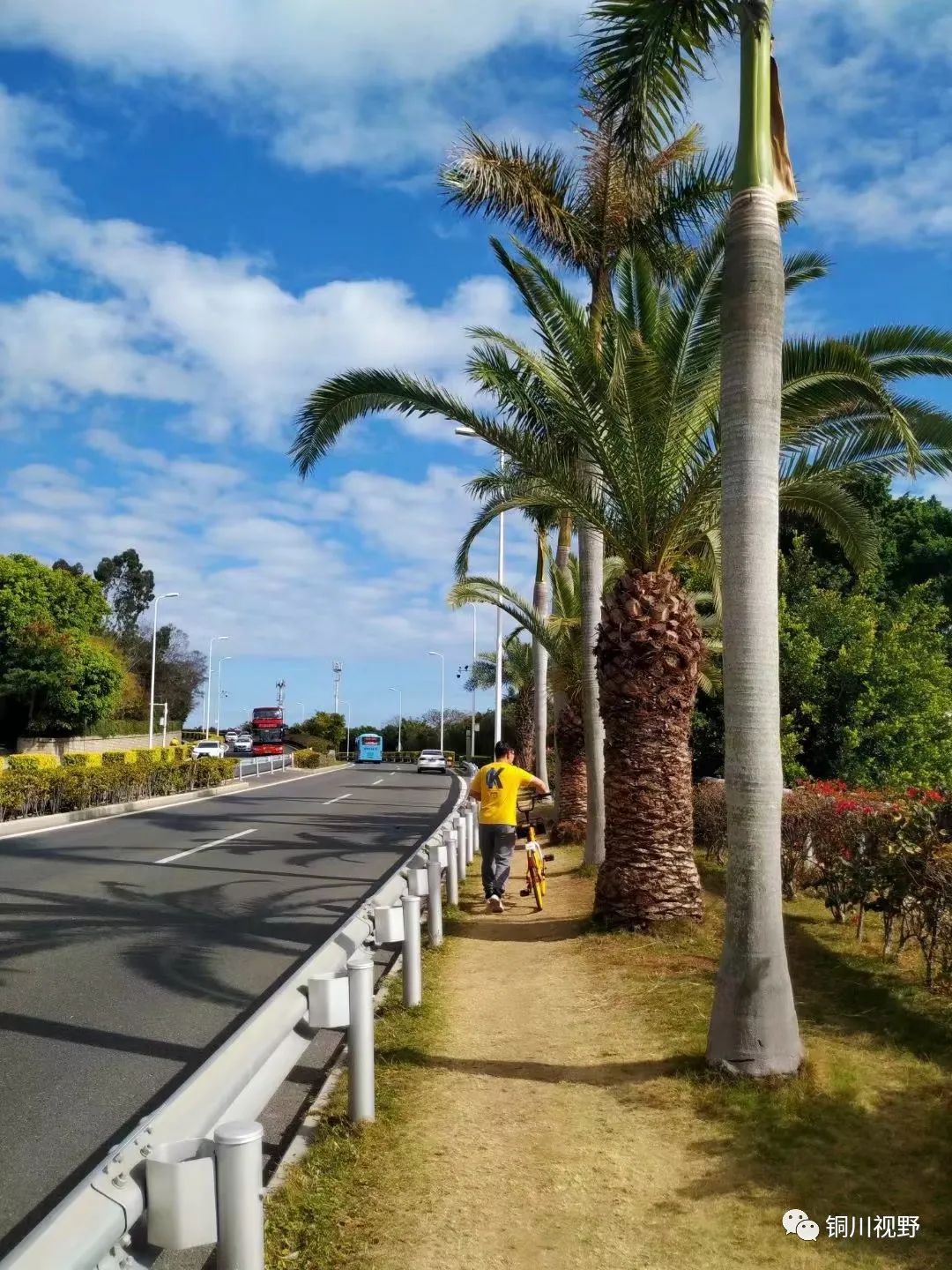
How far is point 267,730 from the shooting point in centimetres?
7081

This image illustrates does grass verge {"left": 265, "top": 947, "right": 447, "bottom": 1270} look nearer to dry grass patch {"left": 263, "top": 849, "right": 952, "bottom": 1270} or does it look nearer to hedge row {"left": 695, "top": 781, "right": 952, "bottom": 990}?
dry grass patch {"left": 263, "top": 849, "right": 952, "bottom": 1270}

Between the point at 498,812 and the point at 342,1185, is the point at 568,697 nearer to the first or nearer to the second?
the point at 498,812

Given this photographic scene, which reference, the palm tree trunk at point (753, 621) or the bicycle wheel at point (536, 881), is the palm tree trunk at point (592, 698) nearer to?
the bicycle wheel at point (536, 881)

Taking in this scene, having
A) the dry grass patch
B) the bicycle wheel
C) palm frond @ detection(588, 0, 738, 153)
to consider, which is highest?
palm frond @ detection(588, 0, 738, 153)

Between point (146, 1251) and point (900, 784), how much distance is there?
16.3 m

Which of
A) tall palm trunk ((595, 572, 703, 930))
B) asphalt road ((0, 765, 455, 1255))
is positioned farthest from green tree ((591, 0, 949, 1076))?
tall palm trunk ((595, 572, 703, 930))

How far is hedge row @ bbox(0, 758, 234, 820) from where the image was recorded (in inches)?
827

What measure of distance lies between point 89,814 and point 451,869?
13.6m

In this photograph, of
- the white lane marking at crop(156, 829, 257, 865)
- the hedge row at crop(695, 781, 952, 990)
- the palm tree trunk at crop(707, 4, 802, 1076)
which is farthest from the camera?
the white lane marking at crop(156, 829, 257, 865)

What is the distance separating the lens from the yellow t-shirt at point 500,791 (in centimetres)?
1077

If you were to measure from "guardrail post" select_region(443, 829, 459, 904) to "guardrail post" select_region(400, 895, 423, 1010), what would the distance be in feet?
13.5

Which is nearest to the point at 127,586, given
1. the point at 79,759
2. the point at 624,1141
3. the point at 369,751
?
the point at 369,751

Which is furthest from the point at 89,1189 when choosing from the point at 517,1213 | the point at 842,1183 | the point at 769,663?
the point at 769,663

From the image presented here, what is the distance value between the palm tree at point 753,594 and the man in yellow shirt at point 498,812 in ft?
15.7
